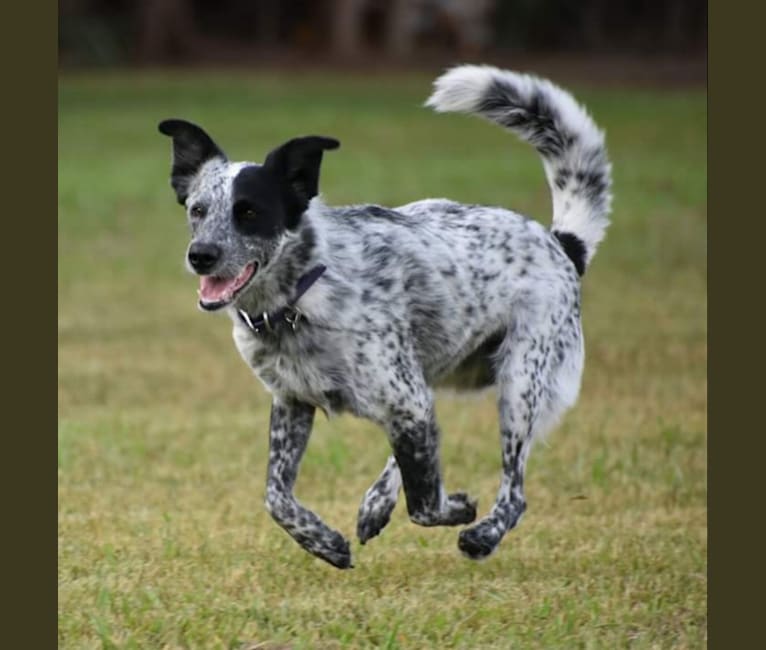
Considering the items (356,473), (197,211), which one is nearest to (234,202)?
(197,211)

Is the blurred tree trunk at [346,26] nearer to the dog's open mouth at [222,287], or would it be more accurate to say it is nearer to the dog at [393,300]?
the dog at [393,300]

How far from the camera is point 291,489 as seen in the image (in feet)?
22.8

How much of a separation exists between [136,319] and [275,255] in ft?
30.9

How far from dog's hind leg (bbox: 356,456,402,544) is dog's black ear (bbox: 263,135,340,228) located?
1184mm

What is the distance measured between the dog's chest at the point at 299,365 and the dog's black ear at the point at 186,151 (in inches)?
22.1

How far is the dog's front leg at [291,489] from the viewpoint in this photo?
6.80 meters

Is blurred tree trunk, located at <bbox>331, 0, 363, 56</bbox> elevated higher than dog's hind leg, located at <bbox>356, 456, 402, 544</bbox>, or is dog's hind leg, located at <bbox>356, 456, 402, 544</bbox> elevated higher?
dog's hind leg, located at <bbox>356, 456, 402, 544</bbox>

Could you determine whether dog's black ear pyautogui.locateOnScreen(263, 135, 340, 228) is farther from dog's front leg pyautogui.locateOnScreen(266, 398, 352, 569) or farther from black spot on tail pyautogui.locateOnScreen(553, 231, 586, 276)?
black spot on tail pyautogui.locateOnScreen(553, 231, 586, 276)

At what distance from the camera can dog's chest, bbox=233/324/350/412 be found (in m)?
6.64

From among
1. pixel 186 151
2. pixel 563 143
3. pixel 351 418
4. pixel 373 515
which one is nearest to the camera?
pixel 186 151

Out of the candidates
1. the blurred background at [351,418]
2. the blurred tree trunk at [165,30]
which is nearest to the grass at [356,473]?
the blurred background at [351,418]

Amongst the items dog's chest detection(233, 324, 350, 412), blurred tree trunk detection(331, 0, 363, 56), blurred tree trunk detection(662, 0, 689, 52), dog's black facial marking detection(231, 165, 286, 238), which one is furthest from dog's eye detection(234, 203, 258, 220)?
blurred tree trunk detection(662, 0, 689, 52)

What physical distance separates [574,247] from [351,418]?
3930mm

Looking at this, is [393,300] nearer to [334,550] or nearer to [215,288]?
[215,288]
